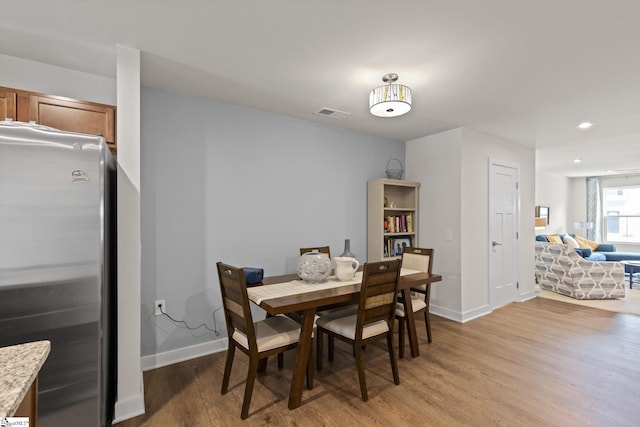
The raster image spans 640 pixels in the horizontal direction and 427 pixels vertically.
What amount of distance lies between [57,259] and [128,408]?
1.16 m

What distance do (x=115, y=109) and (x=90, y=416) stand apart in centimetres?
196

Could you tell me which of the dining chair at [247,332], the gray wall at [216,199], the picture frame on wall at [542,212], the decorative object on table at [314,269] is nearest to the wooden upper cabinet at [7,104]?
the gray wall at [216,199]

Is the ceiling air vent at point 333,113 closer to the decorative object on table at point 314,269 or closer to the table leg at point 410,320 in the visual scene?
the decorative object on table at point 314,269

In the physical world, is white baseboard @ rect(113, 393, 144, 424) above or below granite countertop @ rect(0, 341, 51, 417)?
below

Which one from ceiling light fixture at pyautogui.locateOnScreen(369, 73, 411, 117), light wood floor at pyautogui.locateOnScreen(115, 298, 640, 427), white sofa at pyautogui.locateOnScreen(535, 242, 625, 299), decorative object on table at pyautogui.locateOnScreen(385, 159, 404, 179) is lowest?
light wood floor at pyautogui.locateOnScreen(115, 298, 640, 427)

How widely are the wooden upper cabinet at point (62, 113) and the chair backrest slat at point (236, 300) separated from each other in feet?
4.26

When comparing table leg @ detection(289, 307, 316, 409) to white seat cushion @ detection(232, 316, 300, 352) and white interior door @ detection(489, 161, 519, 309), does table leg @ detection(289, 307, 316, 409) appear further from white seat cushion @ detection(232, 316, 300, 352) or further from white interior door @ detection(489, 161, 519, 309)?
white interior door @ detection(489, 161, 519, 309)

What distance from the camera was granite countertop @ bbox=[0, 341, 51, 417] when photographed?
67 cm

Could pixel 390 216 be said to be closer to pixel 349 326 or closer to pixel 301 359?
pixel 349 326

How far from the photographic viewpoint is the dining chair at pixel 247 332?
1.98 metres

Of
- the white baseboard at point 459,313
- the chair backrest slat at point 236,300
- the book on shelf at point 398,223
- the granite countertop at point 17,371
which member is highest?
the book on shelf at point 398,223

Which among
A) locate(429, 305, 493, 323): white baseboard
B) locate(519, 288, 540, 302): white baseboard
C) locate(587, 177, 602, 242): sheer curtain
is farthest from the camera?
locate(587, 177, 602, 242): sheer curtain

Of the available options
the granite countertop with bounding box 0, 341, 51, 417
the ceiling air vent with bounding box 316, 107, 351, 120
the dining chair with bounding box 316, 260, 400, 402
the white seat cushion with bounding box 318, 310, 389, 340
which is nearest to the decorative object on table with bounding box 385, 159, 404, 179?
the ceiling air vent with bounding box 316, 107, 351, 120

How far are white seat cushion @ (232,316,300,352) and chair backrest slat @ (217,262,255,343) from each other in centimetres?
8
